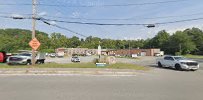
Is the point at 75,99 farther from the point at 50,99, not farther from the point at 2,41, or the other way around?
the point at 2,41

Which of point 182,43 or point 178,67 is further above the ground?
point 182,43

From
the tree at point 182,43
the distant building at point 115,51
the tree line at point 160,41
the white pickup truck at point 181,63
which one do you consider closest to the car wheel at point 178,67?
the white pickup truck at point 181,63

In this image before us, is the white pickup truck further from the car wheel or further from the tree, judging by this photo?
the tree

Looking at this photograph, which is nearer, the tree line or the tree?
the tree line

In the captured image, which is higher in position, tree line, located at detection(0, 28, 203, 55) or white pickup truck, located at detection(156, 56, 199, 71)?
tree line, located at detection(0, 28, 203, 55)

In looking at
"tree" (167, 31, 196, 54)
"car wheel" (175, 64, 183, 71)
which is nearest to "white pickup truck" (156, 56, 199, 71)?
"car wheel" (175, 64, 183, 71)

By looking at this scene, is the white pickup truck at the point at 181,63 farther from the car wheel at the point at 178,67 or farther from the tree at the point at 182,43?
the tree at the point at 182,43

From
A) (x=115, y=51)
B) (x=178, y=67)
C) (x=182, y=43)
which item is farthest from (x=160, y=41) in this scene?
(x=178, y=67)

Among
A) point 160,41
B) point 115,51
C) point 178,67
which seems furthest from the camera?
point 115,51

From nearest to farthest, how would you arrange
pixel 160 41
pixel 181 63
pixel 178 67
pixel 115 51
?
pixel 181 63
pixel 178 67
pixel 160 41
pixel 115 51

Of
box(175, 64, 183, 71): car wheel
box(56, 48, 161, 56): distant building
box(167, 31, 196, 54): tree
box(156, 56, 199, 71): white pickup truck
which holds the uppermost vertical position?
box(167, 31, 196, 54): tree

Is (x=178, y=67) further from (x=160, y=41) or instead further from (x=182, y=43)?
(x=160, y=41)

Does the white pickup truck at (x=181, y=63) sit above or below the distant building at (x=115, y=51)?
below

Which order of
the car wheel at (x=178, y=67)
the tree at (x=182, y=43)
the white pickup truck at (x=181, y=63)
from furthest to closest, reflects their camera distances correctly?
the tree at (x=182, y=43), the car wheel at (x=178, y=67), the white pickup truck at (x=181, y=63)
